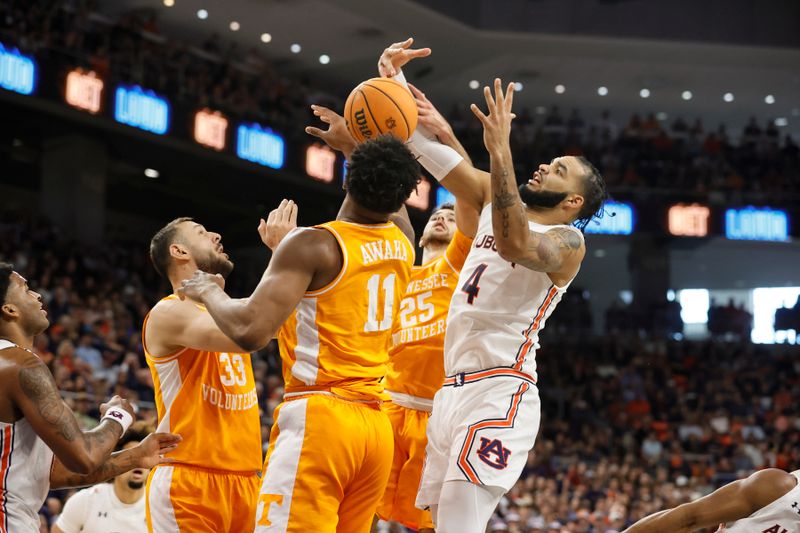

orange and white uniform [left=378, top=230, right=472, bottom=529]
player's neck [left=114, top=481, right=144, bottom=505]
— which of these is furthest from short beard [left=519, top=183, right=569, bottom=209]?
player's neck [left=114, top=481, right=144, bottom=505]

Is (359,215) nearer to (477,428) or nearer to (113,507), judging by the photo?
(477,428)

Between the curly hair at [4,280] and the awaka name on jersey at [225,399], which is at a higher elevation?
the curly hair at [4,280]

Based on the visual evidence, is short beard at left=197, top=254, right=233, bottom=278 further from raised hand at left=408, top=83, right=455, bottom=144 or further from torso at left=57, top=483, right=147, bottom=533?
torso at left=57, top=483, right=147, bottom=533

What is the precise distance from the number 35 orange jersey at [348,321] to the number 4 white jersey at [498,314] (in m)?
0.46

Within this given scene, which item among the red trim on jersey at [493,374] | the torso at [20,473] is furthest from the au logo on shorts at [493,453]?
the torso at [20,473]

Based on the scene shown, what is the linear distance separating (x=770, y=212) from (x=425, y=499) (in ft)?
68.2

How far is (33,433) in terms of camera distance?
4.29 m

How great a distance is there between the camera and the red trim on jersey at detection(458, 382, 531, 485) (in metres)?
4.56

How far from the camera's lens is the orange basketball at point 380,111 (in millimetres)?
4918

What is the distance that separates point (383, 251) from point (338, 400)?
25.5 inches

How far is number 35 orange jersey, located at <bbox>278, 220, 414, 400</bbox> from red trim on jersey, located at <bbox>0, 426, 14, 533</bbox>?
112 centimetres

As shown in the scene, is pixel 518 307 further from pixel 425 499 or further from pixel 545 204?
pixel 425 499

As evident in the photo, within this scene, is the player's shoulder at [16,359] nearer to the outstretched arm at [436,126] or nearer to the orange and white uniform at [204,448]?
the orange and white uniform at [204,448]

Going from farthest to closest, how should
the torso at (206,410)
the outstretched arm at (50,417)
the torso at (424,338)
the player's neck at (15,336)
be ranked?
1. the torso at (424,338)
2. the torso at (206,410)
3. the player's neck at (15,336)
4. the outstretched arm at (50,417)
